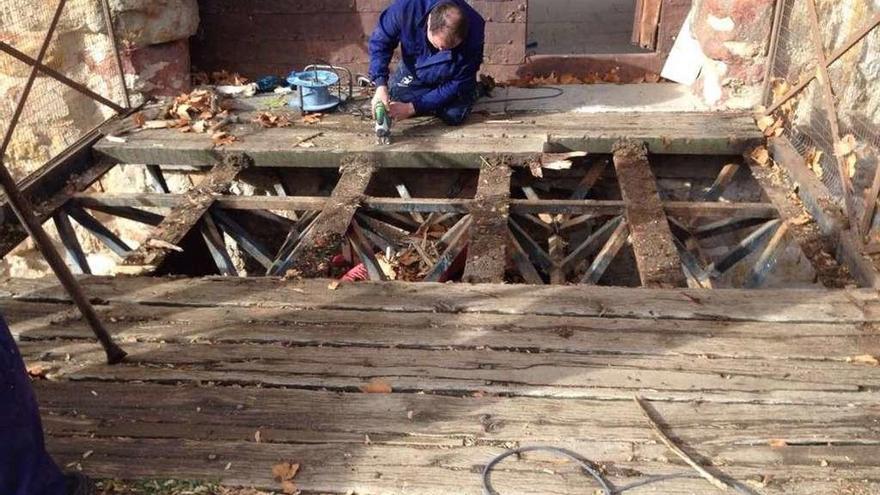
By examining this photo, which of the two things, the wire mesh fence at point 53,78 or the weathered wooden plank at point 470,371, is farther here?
the wire mesh fence at point 53,78

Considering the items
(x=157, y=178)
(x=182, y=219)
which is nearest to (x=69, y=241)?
(x=182, y=219)

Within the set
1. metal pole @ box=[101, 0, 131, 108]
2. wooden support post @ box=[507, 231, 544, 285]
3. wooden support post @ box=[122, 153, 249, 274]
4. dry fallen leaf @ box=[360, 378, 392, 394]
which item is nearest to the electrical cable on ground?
dry fallen leaf @ box=[360, 378, 392, 394]

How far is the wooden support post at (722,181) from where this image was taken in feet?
18.7

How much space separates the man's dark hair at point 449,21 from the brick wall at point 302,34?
5.57 feet

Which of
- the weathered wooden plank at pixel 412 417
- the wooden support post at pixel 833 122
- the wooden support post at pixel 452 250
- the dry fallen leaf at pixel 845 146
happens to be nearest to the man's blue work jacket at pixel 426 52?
the wooden support post at pixel 452 250

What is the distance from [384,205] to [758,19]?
3452 mm

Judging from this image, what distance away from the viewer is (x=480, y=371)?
323 cm

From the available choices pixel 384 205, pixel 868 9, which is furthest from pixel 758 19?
pixel 384 205

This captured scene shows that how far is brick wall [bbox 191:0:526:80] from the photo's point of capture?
7020mm

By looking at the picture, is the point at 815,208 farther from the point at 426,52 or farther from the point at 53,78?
the point at 53,78

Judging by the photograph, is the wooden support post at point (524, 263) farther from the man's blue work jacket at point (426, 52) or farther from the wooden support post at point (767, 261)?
the man's blue work jacket at point (426, 52)

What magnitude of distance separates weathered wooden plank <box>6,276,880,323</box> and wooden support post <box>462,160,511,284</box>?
0.18 m

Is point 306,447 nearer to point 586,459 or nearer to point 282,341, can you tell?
point 282,341

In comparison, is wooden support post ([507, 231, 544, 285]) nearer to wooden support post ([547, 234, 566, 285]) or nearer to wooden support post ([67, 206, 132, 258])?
wooden support post ([547, 234, 566, 285])
